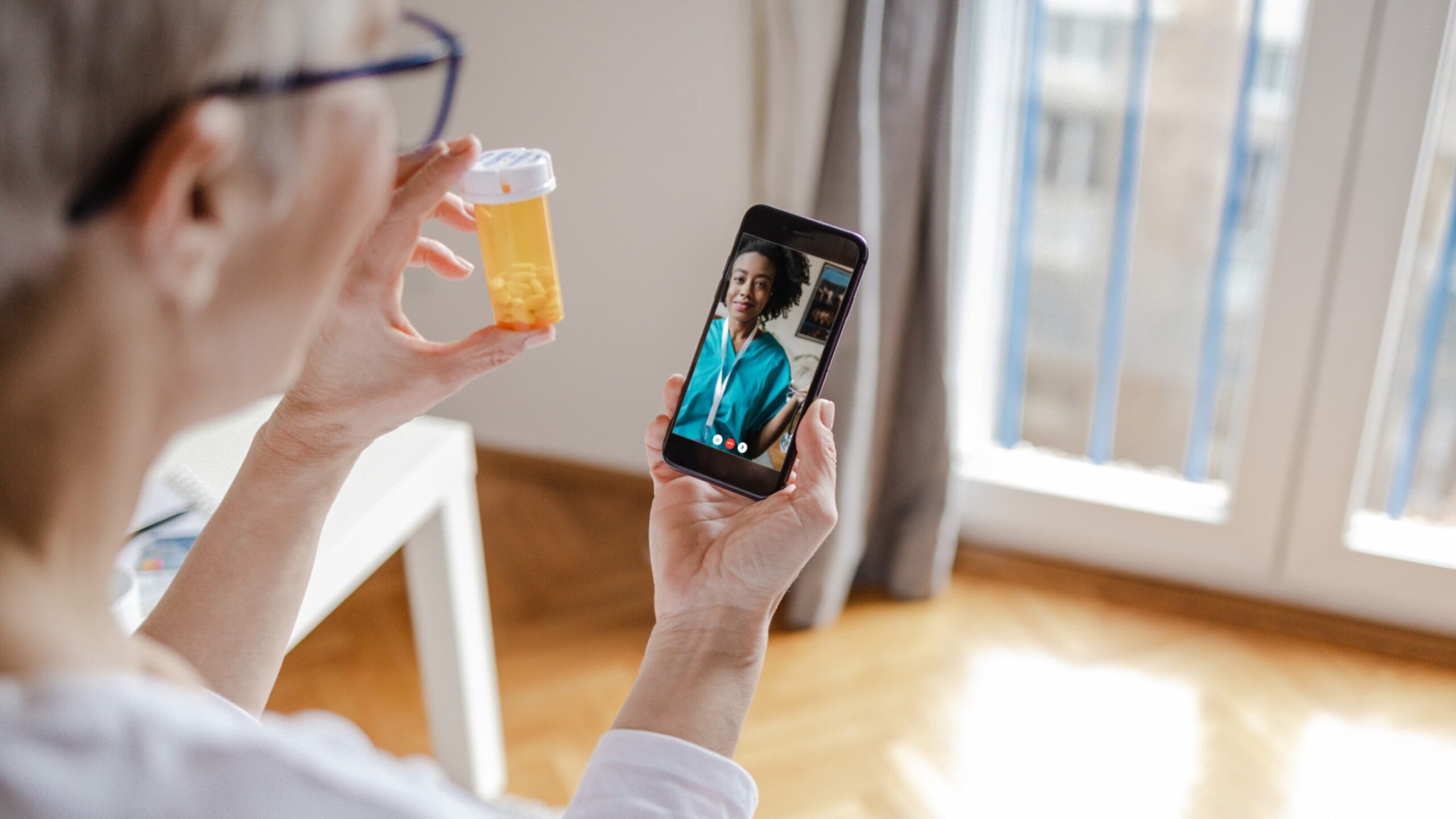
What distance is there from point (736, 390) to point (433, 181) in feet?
1.25

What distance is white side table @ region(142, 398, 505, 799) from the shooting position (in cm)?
118

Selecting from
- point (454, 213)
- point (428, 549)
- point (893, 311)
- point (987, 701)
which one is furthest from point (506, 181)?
point (987, 701)

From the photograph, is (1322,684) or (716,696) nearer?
(716,696)

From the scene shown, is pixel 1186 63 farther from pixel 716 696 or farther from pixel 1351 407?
pixel 716 696

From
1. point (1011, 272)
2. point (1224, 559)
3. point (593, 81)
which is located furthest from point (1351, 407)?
point (593, 81)

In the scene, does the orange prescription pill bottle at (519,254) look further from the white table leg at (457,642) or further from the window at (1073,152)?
the window at (1073,152)

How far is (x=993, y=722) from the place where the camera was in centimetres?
190

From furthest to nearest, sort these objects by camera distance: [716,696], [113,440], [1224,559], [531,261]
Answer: [1224,559], [531,261], [716,696], [113,440]

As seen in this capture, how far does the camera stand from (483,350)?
2.69ft

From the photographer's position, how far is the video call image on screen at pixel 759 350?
1.00 m

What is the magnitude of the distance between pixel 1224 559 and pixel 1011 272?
638mm

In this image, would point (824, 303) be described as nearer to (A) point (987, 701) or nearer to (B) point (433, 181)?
(B) point (433, 181)

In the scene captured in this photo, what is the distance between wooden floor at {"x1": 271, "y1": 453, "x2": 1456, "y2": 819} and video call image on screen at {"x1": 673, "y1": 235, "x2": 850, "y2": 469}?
93cm

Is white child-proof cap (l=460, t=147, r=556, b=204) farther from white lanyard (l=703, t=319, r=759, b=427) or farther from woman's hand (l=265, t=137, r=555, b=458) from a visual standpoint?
white lanyard (l=703, t=319, r=759, b=427)
